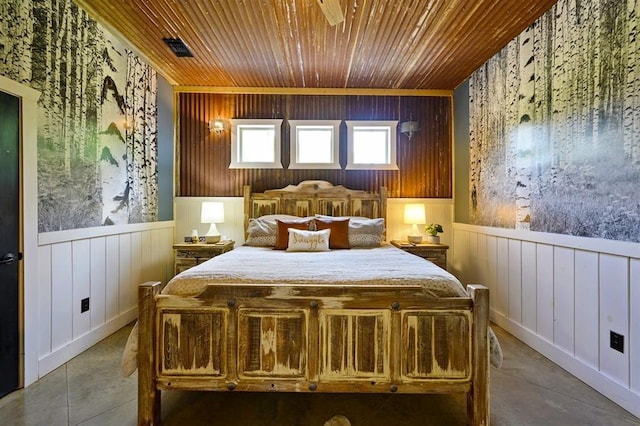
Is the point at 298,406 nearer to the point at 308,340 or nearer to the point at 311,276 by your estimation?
the point at 308,340

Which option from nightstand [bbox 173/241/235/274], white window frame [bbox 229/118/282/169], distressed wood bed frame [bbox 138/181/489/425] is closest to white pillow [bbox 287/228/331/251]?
nightstand [bbox 173/241/235/274]

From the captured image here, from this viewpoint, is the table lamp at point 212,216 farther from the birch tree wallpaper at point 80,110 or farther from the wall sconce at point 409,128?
the wall sconce at point 409,128

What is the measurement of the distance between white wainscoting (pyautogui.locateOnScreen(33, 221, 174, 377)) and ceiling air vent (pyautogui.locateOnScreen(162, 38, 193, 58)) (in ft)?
6.37

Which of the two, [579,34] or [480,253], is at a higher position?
[579,34]

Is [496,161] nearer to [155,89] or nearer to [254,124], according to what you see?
[254,124]

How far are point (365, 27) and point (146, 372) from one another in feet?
10.3

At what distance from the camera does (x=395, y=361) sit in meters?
1.74

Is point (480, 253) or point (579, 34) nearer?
point (579, 34)

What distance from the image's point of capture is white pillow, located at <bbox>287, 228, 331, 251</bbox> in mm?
3141

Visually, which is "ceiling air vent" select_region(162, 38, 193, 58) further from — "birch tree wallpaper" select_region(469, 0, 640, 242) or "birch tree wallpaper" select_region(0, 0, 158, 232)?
"birch tree wallpaper" select_region(469, 0, 640, 242)

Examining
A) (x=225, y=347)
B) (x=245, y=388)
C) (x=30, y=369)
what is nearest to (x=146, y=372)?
(x=225, y=347)

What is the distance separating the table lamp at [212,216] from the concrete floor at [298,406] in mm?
1833

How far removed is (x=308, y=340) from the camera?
1.77 metres

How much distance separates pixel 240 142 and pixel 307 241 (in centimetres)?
201
